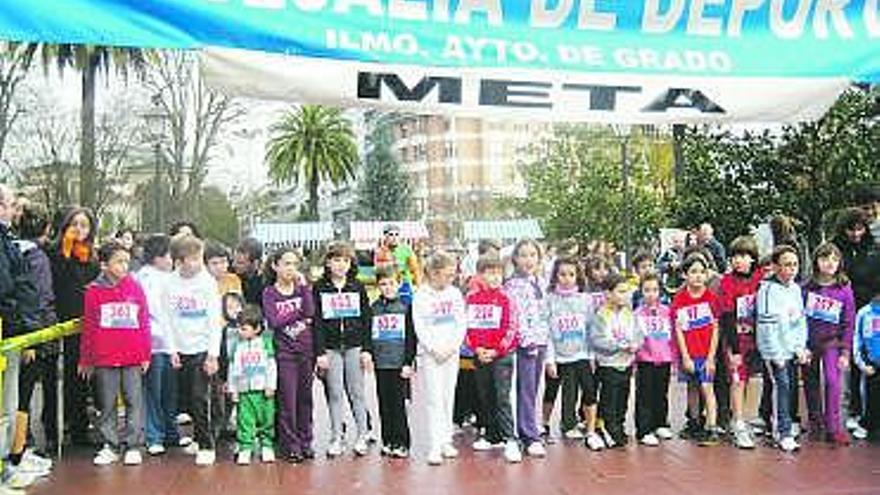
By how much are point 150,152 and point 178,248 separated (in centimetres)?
3145

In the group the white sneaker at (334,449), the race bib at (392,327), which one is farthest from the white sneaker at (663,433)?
the white sneaker at (334,449)

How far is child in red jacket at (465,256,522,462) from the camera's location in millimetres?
7641

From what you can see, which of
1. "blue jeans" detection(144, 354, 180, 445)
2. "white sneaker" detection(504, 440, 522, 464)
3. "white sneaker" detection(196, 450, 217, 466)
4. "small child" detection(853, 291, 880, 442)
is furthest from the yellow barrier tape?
"small child" detection(853, 291, 880, 442)

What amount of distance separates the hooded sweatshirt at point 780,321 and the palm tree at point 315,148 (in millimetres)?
51716

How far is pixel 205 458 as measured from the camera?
757 centimetres

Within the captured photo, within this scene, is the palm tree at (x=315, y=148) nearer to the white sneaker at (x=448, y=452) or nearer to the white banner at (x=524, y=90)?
the white sneaker at (x=448, y=452)

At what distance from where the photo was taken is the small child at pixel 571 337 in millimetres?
8195

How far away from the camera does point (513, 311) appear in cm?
771

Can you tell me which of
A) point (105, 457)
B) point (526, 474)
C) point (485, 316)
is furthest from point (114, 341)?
point (526, 474)

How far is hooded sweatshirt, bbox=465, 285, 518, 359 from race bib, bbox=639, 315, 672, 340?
123cm

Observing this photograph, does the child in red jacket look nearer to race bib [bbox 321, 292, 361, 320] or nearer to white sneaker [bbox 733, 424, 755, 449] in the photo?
race bib [bbox 321, 292, 361, 320]

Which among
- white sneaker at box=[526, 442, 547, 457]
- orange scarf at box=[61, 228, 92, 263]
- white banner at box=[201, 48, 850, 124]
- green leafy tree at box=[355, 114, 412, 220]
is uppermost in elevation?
green leafy tree at box=[355, 114, 412, 220]

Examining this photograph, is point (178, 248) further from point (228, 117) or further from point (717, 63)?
point (228, 117)

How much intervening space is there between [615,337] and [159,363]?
12.3ft
